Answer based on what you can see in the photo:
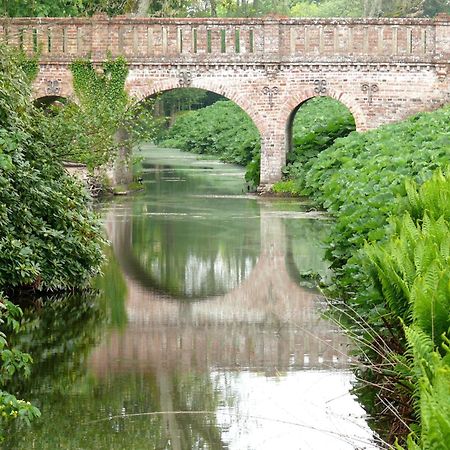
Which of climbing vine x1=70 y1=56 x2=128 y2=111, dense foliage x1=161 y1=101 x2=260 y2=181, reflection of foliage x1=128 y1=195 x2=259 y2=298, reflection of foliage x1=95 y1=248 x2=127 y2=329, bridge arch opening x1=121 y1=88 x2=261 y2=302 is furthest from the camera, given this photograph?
dense foliage x1=161 y1=101 x2=260 y2=181

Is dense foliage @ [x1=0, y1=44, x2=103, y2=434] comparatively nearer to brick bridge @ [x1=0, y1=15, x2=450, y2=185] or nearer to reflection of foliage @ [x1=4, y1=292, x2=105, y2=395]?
reflection of foliage @ [x1=4, y1=292, x2=105, y2=395]

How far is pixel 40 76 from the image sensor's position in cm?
3356

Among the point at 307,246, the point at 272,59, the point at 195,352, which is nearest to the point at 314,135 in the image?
the point at 272,59

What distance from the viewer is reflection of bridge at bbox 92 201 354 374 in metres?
14.0

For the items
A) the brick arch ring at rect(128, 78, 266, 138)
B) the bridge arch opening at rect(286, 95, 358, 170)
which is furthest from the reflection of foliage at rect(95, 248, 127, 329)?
the bridge arch opening at rect(286, 95, 358, 170)

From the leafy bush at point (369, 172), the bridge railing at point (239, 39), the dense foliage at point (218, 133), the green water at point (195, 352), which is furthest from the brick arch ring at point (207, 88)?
the dense foliage at point (218, 133)

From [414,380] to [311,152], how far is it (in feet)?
83.7

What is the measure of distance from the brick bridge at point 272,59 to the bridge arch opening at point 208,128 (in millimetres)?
5532

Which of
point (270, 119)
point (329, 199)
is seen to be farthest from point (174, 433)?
point (270, 119)

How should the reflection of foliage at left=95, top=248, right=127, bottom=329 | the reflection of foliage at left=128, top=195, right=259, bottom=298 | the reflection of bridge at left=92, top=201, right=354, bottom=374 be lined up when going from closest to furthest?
the reflection of bridge at left=92, top=201, right=354, bottom=374 < the reflection of foliage at left=95, top=248, right=127, bottom=329 < the reflection of foliage at left=128, top=195, right=259, bottom=298

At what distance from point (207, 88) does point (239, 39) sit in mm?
1514

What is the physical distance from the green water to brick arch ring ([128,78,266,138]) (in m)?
7.63

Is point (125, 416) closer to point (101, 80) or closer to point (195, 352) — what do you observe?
point (195, 352)

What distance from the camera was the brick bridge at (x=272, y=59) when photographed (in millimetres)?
32906
